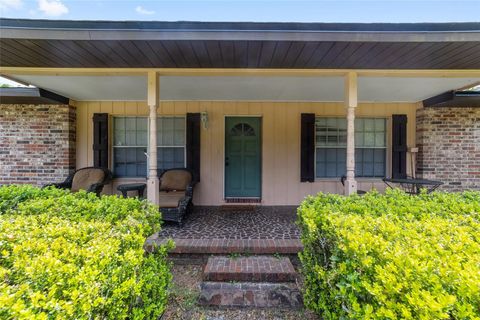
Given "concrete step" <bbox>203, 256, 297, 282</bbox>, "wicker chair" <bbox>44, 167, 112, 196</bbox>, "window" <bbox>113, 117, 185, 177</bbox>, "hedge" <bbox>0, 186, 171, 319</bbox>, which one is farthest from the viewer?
"window" <bbox>113, 117, 185, 177</bbox>

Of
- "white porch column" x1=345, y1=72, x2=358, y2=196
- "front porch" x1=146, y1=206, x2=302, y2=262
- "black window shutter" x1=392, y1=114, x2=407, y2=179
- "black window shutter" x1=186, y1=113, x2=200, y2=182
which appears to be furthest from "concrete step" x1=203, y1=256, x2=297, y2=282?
"black window shutter" x1=392, y1=114, x2=407, y2=179

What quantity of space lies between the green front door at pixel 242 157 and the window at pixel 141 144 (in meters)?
1.06

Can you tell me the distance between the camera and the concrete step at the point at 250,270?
2768 mm

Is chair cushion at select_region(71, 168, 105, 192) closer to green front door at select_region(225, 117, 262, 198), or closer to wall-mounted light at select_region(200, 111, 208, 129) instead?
wall-mounted light at select_region(200, 111, 208, 129)

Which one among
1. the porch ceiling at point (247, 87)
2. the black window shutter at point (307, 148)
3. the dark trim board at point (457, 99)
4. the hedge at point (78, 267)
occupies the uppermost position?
the porch ceiling at point (247, 87)

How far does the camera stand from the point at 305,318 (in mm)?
2332

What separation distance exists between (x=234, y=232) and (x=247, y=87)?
2452mm

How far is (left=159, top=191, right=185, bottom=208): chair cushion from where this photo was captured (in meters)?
4.23

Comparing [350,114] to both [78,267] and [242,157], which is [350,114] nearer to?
[242,157]

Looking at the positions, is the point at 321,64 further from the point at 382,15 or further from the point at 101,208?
the point at 382,15

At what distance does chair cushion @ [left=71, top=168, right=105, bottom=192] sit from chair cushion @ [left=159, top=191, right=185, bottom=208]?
135 centimetres

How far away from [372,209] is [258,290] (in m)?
1.38

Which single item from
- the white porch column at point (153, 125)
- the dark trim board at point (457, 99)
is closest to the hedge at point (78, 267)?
the white porch column at point (153, 125)

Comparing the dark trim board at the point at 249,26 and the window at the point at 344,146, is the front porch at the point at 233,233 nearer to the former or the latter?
the window at the point at 344,146
